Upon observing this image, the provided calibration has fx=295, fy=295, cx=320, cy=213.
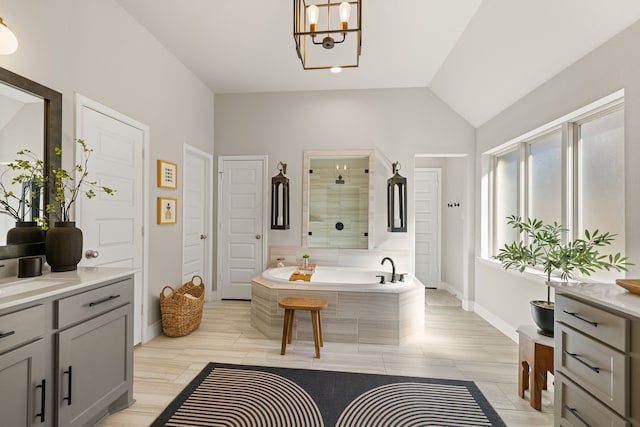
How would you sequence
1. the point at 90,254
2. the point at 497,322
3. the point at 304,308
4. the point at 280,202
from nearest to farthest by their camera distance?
the point at 90,254 < the point at 304,308 < the point at 497,322 < the point at 280,202

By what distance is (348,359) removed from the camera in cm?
257

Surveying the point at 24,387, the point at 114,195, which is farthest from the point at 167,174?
the point at 24,387

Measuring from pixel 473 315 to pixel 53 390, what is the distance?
3.99 m

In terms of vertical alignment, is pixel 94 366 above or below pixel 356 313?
above

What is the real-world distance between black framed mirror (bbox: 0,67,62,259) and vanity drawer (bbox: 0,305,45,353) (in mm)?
670

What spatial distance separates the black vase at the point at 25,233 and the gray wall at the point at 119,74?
1.66ft

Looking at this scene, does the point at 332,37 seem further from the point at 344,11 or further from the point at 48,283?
the point at 48,283

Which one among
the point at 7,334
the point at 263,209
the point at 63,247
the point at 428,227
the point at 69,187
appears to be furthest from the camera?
the point at 428,227

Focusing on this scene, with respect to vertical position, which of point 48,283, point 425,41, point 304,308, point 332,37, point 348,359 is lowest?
point 348,359

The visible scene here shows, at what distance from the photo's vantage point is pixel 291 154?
4.19 metres

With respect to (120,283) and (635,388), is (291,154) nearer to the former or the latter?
(120,283)

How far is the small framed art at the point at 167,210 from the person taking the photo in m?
3.04

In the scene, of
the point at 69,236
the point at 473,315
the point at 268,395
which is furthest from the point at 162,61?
the point at 473,315

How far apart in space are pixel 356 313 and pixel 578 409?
1.73 metres
